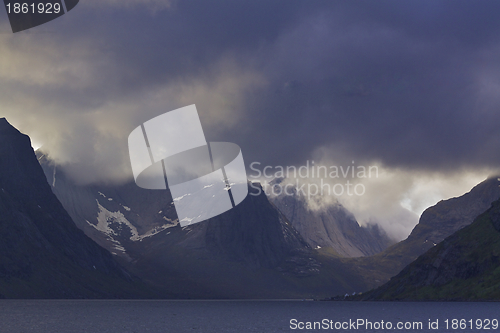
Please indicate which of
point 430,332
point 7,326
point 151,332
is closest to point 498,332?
point 430,332

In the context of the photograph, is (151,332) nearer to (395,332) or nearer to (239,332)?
(239,332)

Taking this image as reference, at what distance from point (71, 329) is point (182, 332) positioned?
33056mm

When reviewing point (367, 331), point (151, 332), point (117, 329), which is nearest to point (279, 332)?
point (367, 331)

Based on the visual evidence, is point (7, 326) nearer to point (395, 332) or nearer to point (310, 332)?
point (310, 332)

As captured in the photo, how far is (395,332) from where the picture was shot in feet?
440

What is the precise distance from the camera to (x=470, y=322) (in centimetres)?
15788

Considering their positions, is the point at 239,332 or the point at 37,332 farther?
the point at 239,332

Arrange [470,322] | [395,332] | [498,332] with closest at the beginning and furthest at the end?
[498,332] → [395,332] → [470,322]

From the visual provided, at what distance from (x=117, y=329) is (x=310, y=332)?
192 ft

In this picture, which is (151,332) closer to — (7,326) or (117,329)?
(117,329)

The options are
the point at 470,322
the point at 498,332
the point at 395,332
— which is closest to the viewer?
the point at 498,332

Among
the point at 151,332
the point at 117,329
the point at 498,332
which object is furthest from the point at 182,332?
the point at 498,332

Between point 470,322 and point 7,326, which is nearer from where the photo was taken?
point 7,326

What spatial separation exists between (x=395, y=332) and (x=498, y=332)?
26573mm
